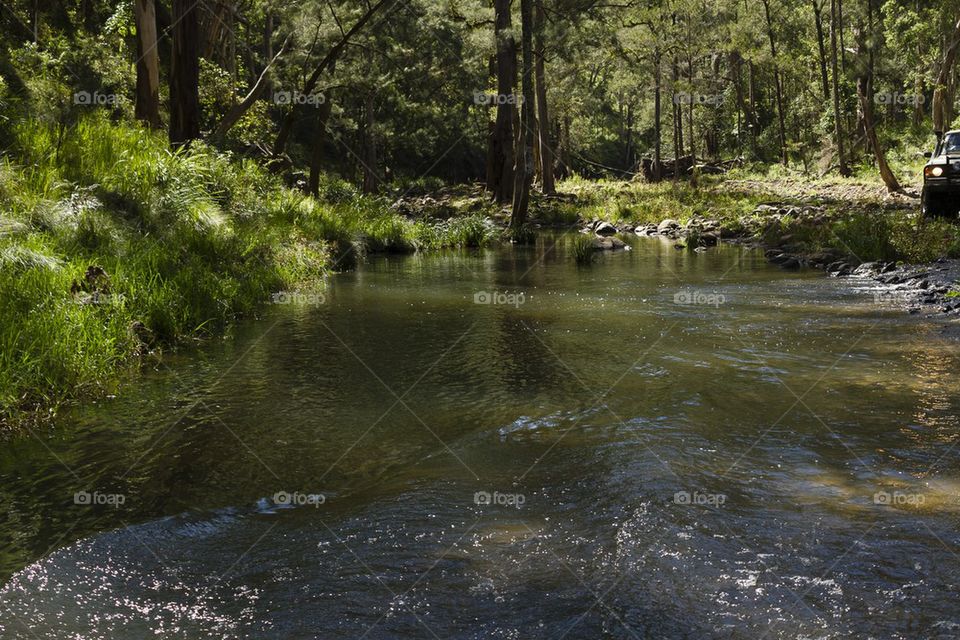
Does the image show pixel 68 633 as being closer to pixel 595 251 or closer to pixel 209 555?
pixel 209 555

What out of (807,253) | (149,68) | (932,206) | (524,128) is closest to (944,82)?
(524,128)

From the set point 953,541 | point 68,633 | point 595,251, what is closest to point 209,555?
point 68,633

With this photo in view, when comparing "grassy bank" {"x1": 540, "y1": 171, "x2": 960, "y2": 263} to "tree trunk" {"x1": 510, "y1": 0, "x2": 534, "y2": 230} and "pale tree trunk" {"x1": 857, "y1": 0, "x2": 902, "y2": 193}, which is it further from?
"tree trunk" {"x1": 510, "y1": 0, "x2": 534, "y2": 230}

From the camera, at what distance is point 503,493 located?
14.1 ft

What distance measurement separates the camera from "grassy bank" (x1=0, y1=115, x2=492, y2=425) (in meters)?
6.04

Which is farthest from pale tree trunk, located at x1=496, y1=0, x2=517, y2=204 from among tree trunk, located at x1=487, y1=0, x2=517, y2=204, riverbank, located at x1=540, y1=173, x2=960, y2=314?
riverbank, located at x1=540, y1=173, x2=960, y2=314

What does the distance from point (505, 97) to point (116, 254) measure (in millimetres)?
15583

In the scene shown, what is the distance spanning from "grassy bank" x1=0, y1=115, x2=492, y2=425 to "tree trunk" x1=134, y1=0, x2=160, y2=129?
136 inches

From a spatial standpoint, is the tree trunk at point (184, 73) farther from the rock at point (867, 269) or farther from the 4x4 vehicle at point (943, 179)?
the 4x4 vehicle at point (943, 179)

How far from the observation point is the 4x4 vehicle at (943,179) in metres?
14.1

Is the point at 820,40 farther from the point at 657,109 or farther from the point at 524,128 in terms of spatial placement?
the point at 524,128

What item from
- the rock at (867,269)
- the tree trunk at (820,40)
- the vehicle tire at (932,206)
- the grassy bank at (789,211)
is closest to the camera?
the rock at (867,269)

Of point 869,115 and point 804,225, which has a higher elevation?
point 869,115

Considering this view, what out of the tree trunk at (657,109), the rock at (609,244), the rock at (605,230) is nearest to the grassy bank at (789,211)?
the tree trunk at (657,109)
